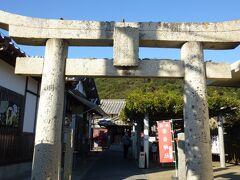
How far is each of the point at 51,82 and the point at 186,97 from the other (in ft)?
11.4

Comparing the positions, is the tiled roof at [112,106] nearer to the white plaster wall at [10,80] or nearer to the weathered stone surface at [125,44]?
the white plaster wall at [10,80]

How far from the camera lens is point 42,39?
29.1ft

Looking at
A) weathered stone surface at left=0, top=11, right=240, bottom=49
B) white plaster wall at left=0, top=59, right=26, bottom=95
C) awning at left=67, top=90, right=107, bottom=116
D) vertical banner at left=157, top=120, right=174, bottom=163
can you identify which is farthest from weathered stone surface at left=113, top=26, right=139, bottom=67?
awning at left=67, top=90, right=107, bottom=116

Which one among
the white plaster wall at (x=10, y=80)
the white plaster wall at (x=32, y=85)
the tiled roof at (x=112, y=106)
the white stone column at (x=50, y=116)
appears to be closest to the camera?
the white stone column at (x=50, y=116)

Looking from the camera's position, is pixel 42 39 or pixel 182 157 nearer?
pixel 42 39

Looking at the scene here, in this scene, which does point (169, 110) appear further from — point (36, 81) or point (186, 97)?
point (186, 97)

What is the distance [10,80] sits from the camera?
1191 centimetres

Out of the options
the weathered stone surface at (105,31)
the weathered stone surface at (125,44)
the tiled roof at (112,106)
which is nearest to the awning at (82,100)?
the weathered stone surface at (105,31)

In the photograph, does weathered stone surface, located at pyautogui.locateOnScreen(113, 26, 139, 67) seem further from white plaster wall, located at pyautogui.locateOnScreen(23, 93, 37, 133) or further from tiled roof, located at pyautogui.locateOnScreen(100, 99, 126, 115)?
tiled roof, located at pyautogui.locateOnScreen(100, 99, 126, 115)

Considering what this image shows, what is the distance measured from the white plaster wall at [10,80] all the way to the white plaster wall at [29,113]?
757mm

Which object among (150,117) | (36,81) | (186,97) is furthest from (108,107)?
(186,97)

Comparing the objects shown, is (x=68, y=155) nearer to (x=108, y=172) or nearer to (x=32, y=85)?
(x=32, y=85)

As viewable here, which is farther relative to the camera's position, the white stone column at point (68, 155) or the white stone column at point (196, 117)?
the white stone column at point (68, 155)

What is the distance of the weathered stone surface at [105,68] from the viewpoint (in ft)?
28.4
